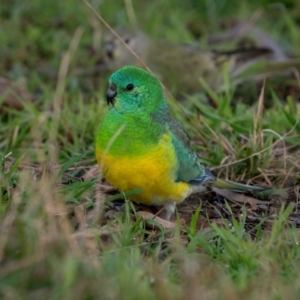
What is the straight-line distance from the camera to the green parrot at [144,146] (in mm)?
3809

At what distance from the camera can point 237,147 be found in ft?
15.8

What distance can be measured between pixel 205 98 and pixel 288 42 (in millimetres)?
2022

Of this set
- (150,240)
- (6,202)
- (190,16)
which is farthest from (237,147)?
(190,16)

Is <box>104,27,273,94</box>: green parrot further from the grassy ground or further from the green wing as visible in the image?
the green wing

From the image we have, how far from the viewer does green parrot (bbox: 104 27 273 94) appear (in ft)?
23.0

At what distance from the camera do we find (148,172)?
380cm

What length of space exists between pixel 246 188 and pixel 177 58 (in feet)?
10.3

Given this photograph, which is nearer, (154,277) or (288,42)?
(154,277)

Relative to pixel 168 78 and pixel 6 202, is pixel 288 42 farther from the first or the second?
pixel 6 202

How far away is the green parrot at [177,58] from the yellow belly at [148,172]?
2.95m

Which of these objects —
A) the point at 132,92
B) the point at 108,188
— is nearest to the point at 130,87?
the point at 132,92

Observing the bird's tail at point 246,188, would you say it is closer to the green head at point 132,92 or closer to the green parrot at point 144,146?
the green parrot at point 144,146

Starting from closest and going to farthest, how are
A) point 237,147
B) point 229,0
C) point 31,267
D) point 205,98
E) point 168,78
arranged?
point 31,267, point 237,147, point 205,98, point 168,78, point 229,0

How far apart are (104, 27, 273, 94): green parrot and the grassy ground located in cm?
27
